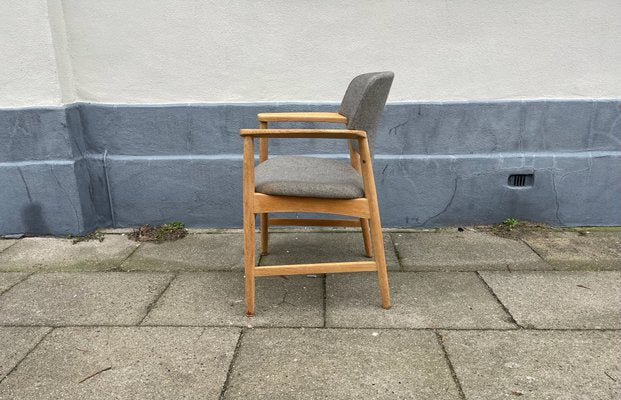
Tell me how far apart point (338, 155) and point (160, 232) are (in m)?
1.40

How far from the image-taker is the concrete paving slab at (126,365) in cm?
161

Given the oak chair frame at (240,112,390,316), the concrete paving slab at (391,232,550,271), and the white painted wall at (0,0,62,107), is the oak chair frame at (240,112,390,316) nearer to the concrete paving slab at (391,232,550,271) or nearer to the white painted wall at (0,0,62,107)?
the concrete paving slab at (391,232,550,271)

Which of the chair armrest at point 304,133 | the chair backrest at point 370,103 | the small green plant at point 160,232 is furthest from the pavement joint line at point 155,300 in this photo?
the chair backrest at point 370,103

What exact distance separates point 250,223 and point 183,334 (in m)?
0.57

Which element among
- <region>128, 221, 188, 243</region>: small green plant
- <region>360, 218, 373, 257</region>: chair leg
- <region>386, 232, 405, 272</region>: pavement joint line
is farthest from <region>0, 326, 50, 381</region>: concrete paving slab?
<region>386, 232, 405, 272</region>: pavement joint line

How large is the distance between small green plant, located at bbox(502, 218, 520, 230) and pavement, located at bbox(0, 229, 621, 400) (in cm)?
21

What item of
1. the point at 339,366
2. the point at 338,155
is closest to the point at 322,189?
the point at 339,366

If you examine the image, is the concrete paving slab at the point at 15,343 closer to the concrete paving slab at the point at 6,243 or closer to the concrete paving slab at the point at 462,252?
the concrete paving slab at the point at 6,243

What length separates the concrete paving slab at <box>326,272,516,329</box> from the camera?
6.68ft

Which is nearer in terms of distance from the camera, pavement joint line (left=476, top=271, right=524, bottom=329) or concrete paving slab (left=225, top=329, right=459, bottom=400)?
concrete paving slab (left=225, top=329, right=459, bottom=400)

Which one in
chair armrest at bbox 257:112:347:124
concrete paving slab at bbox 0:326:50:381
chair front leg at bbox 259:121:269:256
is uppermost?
chair armrest at bbox 257:112:347:124

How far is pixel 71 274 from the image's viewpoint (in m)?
2.58

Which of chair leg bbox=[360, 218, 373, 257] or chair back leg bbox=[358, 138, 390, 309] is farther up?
chair back leg bbox=[358, 138, 390, 309]

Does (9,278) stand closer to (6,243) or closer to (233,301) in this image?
(6,243)
